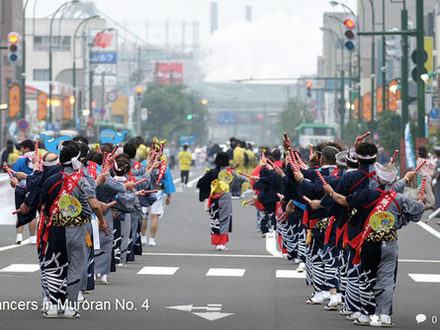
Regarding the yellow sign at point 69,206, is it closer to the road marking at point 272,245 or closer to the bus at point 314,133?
the road marking at point 272,245

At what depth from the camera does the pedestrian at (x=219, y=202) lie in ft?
69.0

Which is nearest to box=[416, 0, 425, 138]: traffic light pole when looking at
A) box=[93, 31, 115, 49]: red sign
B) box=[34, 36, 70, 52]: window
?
box=[93, 31, 115, 49]: red sign

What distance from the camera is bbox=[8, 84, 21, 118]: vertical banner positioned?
67.9m

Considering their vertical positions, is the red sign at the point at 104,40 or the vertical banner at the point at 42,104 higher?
the red sign at the point at 104,40

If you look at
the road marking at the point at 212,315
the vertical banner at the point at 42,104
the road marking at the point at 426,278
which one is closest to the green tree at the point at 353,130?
the vertical banner at the point at 42,104

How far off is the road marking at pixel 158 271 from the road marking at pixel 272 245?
10.2 ft

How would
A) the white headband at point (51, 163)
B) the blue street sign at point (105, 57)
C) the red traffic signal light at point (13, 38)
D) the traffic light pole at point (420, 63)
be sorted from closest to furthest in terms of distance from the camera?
the white headband at point (51, 163), the traffic light pole at point (420, 63), the red traffic signal light at point (13, 38), the blue street sign at point (105, 57)

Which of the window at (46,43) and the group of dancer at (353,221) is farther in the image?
the window at (46,43)

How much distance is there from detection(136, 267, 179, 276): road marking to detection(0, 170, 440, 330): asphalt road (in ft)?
0.05

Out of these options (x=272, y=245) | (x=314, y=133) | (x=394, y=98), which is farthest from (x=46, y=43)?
(x=272, y=245)

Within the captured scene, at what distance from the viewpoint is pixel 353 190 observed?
37.1 feet

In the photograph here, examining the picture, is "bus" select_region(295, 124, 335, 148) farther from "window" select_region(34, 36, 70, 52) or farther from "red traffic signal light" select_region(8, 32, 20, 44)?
"red traffic signal light" select_region(8, 32, 20, 44)

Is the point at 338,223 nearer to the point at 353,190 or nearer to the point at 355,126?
the point at 353,190

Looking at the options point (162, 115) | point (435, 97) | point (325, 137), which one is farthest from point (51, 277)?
point (162, 115)
